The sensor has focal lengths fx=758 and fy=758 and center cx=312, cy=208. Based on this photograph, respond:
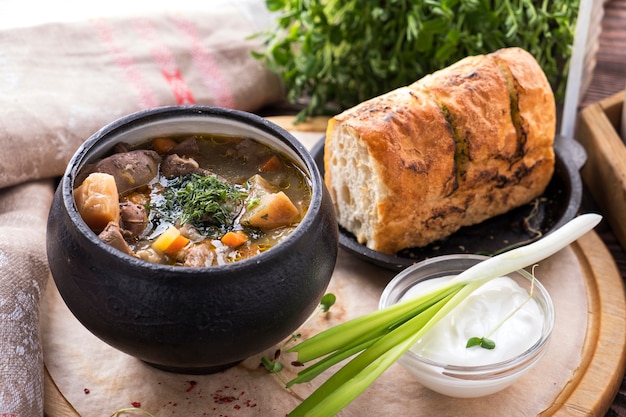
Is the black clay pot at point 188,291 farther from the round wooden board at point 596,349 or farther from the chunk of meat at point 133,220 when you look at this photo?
the round wooden board at point 596,349

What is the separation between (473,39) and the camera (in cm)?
345

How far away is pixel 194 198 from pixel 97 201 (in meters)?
0.29

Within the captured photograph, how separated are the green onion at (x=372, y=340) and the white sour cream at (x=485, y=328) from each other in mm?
77

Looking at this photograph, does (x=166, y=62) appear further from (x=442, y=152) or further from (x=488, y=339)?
(x=488, y=339)

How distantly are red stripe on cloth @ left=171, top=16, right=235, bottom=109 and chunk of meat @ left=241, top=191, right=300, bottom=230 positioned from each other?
1580 millimetres

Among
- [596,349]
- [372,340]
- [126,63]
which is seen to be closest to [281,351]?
[372,340]

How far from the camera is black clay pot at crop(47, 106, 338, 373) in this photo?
202cm

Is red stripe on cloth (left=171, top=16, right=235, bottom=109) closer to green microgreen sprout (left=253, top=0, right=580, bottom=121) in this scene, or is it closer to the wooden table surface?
green microgreen sprout (left=253, top=0, right=580, bottom=121)

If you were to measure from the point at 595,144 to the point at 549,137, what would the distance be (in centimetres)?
34

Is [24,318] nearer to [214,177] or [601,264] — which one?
[214,177]

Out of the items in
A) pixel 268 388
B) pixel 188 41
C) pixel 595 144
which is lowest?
pixel 268 388

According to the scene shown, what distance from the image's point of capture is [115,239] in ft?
6.95

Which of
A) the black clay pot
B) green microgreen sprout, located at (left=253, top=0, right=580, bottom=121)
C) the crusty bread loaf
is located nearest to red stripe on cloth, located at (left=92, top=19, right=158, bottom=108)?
green microgreen sprout, located at (left=253, top=0, right=580, bottom=121)

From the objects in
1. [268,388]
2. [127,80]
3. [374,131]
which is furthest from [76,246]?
[127,80]
